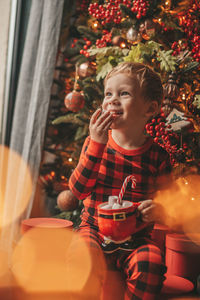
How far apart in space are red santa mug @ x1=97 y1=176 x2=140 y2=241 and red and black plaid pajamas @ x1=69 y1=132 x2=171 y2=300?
0.06 metres

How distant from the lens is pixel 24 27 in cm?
237

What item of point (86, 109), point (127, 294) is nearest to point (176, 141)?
point (86, 109)

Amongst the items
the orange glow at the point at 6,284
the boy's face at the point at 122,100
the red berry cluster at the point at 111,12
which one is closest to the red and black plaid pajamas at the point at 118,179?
the boy's face at the point at 122,100

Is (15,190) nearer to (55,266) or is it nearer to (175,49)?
(55,266)

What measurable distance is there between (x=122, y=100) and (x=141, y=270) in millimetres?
511

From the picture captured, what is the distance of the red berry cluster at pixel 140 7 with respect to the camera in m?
1.60

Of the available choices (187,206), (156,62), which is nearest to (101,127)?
(187,206)

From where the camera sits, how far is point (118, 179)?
1.13 m

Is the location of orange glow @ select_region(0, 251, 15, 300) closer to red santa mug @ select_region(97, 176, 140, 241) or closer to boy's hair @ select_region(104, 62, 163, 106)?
red santa mug @ select_region(97, 176, 140, 241)

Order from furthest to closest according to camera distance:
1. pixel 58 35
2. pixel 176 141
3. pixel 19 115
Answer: pixel 19 115 < pixel 58 35 < pixel 176 141

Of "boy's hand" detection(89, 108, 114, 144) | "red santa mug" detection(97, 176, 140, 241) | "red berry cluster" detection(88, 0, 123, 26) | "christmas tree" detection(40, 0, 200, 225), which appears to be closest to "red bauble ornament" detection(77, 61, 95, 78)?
"christmas tree" detection(40, 0, 200, 225)

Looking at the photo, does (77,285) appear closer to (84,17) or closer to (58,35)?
(58,35)

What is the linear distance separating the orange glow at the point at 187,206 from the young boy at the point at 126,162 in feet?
0.42

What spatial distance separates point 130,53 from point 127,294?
1.02 metres
